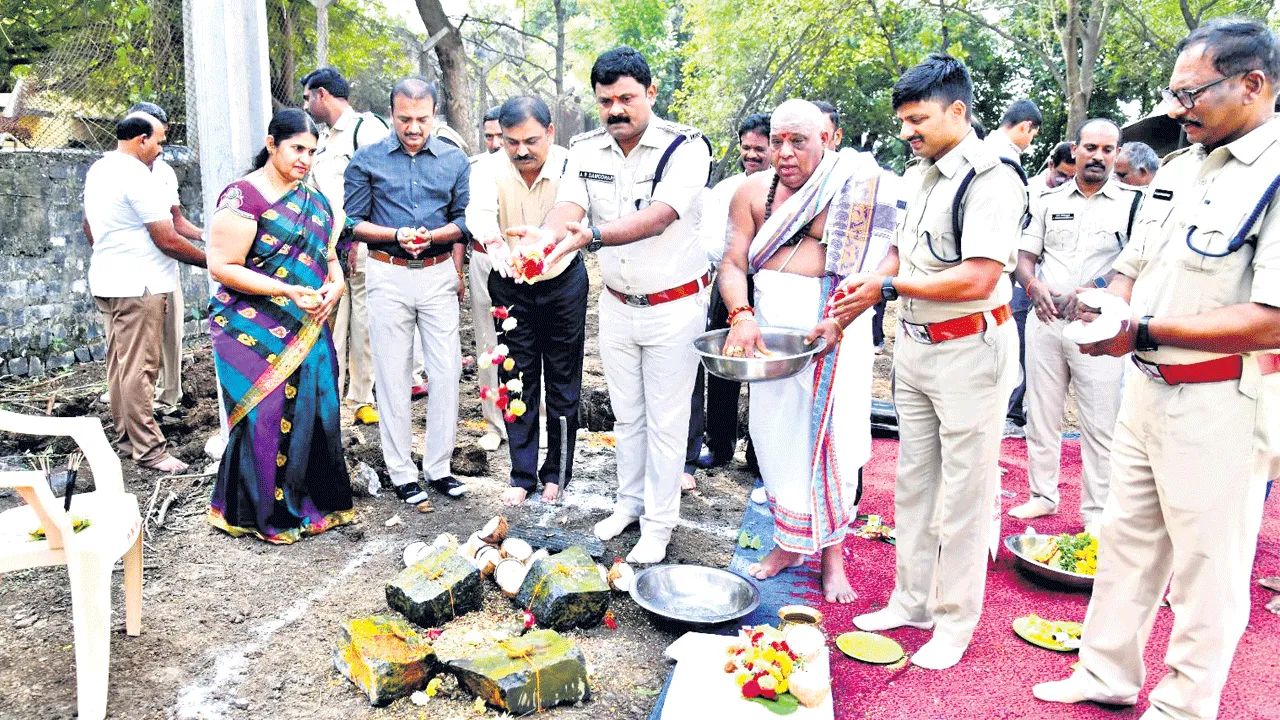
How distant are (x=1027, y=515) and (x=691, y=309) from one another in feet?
7.64

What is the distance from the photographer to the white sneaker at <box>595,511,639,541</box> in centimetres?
458

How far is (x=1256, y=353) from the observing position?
8.23 feet

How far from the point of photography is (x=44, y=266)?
277 inches

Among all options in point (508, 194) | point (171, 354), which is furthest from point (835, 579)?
point (171, 354)

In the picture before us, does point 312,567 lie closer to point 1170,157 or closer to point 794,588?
point 794,588

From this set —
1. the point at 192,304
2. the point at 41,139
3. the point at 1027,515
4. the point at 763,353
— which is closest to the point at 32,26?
the point at 41,139

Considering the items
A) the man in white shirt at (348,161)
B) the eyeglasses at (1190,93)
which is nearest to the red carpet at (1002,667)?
the eyeglasses at (1190,93)

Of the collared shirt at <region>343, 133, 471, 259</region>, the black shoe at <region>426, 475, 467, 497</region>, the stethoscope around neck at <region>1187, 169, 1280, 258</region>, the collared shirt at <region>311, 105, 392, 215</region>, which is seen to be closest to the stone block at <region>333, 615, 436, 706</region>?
the black shoe at <region>426, 475, 467, 497</region>

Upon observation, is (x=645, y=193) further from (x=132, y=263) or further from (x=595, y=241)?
(x=132, y=263)

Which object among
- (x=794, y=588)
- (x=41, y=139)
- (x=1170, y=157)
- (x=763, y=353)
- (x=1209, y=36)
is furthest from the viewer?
(x=41, y=139)

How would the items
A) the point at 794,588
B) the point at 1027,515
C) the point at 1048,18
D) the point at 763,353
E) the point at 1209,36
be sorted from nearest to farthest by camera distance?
the point at 1209,36, the point at 763,353, the point at 794,588, the point at 1027,515, the point at 1048,18

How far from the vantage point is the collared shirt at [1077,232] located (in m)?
4.83

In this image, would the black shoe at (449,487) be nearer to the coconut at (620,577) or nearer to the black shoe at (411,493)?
the black shoe at (411,493)

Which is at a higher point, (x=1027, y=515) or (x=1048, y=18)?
(x=1048, y=18)
